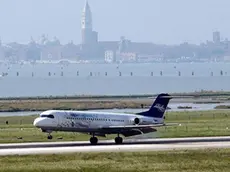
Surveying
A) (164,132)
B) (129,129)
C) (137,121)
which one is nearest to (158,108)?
(137,121)

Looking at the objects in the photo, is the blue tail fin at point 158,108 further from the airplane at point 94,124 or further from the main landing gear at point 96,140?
the main landing gear at point 96,140

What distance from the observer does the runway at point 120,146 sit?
2517 inches

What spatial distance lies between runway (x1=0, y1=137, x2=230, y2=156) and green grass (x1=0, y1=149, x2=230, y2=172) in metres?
3.70

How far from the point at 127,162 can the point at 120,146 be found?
1294cm

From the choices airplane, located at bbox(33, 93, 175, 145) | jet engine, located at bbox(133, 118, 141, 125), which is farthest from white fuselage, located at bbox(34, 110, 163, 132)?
jet engine, located at bbox(133, 118, 141, 125)

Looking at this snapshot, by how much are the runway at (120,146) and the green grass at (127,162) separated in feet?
12.1

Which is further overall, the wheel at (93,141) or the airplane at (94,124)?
the airplane at (94,124)

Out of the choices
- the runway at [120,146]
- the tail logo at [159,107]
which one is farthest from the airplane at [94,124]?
the tail logo at [159,107]

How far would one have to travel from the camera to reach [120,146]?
6788 centimetres

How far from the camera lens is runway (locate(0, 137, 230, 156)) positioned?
63938mm

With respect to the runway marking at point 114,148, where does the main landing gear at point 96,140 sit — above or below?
above

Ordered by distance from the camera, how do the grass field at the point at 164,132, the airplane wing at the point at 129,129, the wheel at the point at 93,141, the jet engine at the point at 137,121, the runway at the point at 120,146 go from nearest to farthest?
the runway at the point at 120,146 < the wheel at the point at 93,141 < the airplane wing at the point at 129,129 < the jet engine at the point at 137,121 < the grass field at the point at 164,132

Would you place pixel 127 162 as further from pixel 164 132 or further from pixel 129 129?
pixel 164 132

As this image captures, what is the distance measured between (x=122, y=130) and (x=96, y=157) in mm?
15251
